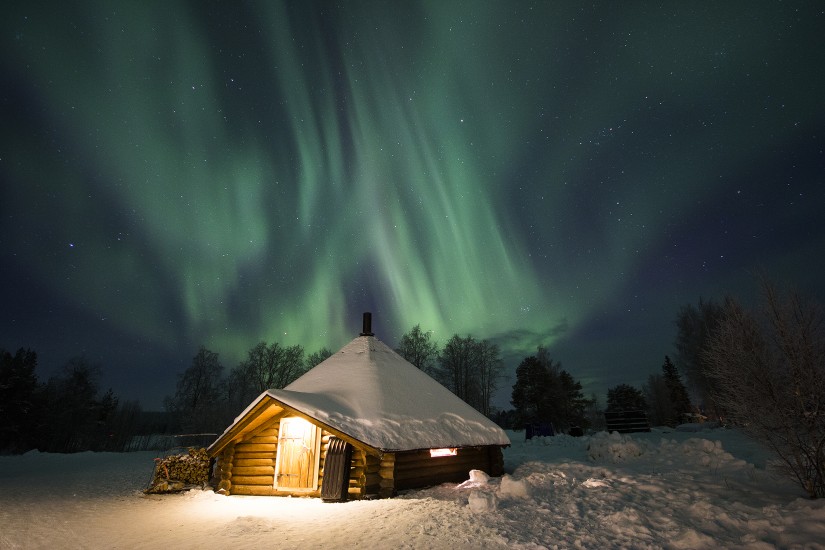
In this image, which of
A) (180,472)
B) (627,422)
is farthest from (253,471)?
(627,422)

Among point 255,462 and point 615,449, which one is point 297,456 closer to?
point 255,462

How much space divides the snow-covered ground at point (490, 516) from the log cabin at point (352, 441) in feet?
2.41

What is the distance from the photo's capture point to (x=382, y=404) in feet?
47.5

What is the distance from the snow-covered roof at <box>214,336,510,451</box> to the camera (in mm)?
12945

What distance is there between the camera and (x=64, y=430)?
43.3 metres

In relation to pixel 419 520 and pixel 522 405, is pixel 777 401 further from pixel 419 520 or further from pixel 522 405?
pixel 522 405

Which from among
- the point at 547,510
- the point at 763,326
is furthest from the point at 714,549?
the point at 763,326

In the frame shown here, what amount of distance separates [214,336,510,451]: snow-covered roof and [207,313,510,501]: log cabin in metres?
0.05

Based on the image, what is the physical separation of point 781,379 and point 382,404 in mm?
11315

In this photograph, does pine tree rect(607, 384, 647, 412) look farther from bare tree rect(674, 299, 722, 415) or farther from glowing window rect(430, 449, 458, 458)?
glowing window rect(430, 449, 458, 458)

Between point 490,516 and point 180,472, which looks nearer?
point 490,516

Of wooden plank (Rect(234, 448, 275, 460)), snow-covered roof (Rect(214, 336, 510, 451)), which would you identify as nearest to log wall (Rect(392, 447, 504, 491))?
snow-covered roof (Rect(214, 336, 510, 451))

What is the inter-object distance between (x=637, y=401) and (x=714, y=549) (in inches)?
2314

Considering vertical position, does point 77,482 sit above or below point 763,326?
below
